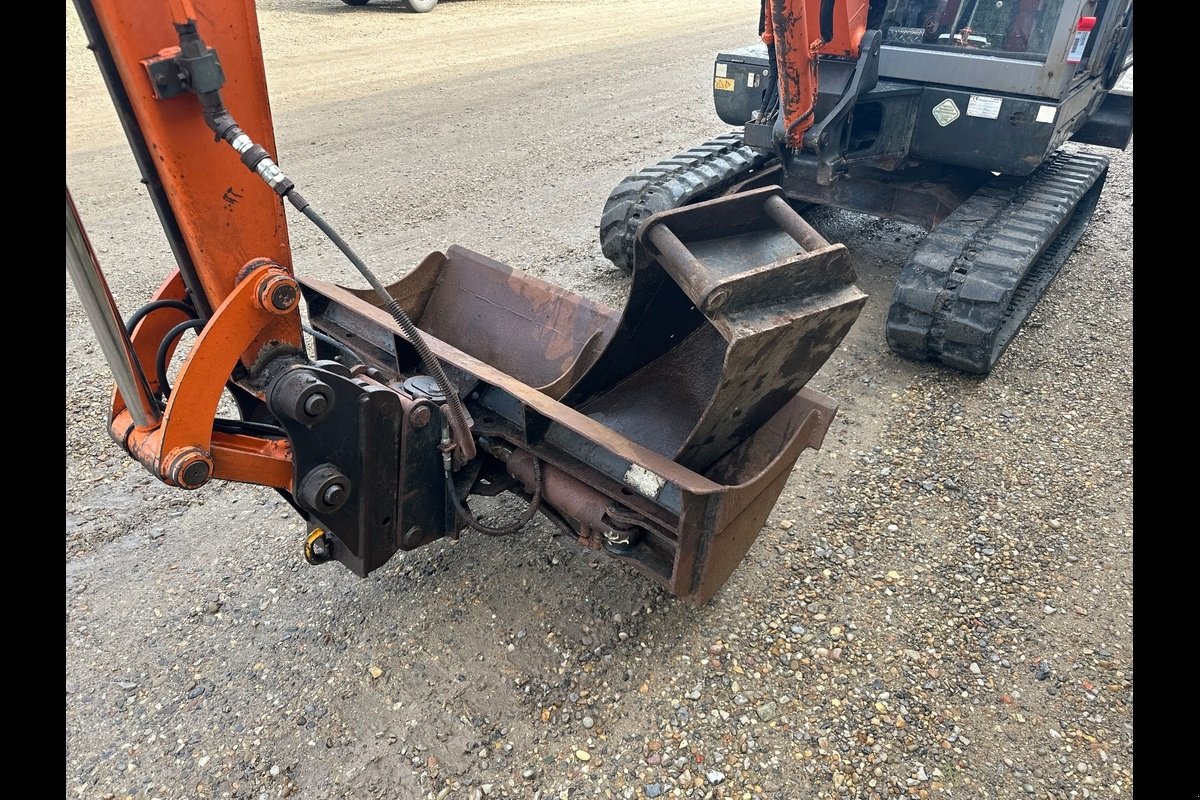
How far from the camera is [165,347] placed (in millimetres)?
2416

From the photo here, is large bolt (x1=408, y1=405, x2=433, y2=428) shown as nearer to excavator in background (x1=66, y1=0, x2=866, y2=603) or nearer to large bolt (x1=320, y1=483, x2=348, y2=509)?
excavator in background (x1=66, y1=0, x2=866, y2=603)

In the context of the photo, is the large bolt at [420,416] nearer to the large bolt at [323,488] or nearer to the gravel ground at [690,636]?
the large bolt at [323,488]

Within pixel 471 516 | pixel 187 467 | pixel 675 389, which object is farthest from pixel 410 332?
pixel 675 389

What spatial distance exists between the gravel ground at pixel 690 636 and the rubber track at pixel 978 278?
0.21 m

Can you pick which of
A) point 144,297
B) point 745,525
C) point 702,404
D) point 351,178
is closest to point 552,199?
point 351,178

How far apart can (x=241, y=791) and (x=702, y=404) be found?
6.56 feet

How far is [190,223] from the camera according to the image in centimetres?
212

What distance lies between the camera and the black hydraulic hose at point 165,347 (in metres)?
2.38

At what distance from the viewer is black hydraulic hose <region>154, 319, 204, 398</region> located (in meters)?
2.38

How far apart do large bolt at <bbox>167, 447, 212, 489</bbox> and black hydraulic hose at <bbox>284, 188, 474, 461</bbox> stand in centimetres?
64

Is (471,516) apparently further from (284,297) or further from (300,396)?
(284,297)

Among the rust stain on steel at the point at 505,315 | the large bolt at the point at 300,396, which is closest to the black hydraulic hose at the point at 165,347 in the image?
the large bolt at the point at 300,396

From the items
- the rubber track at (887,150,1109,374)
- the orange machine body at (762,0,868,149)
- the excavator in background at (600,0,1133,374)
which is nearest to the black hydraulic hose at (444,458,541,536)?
the excavator in background at (600,0,1133,374)

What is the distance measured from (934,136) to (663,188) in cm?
170
